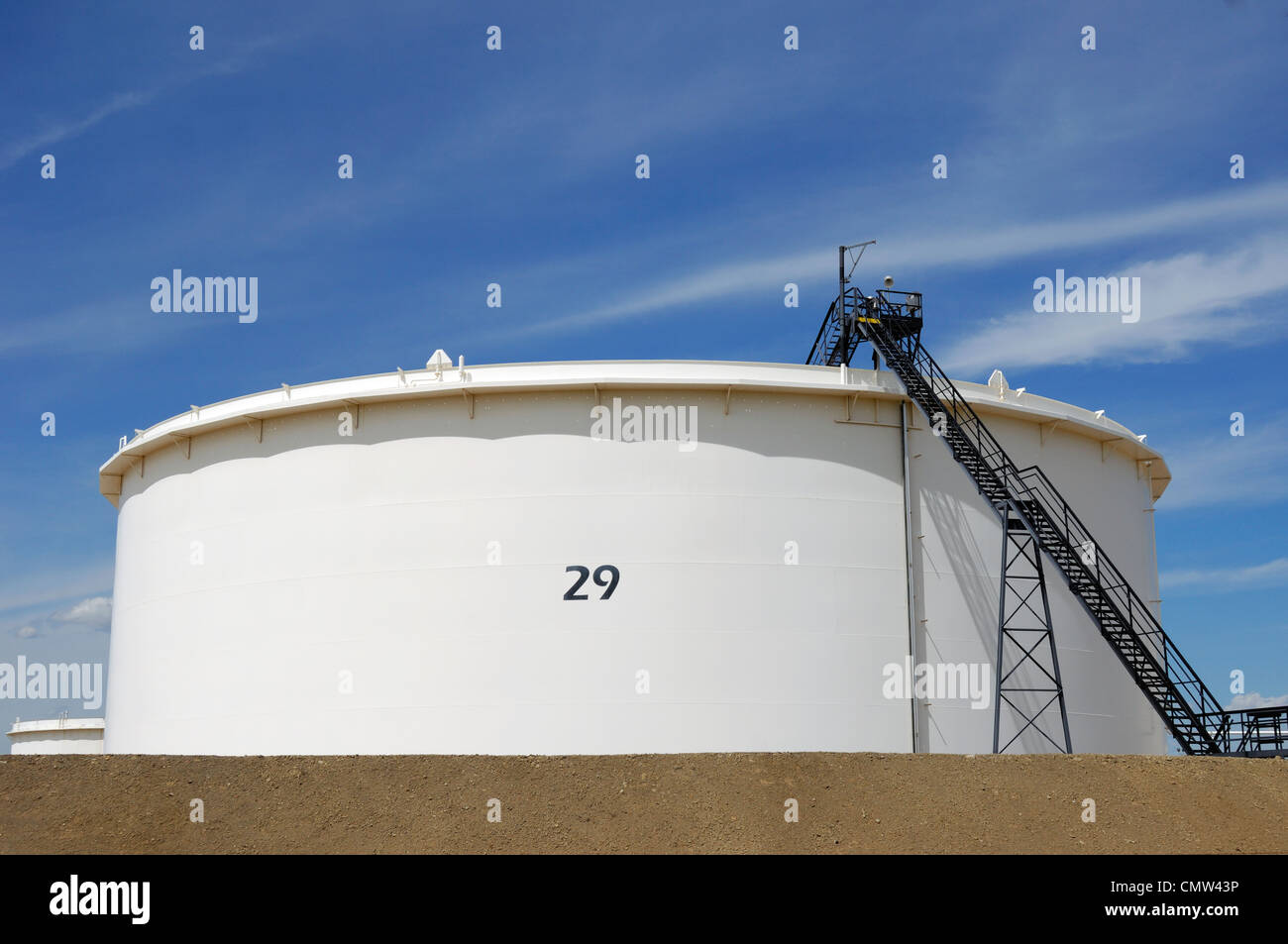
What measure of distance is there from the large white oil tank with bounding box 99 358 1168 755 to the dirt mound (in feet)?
15.9

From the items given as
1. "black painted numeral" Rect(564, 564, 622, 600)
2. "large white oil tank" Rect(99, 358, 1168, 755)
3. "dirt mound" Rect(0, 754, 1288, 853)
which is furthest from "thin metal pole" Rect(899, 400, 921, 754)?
"black painted numeral" Rect(564, 564, 622, 600)

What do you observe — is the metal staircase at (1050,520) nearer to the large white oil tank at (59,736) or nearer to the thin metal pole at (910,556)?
the thin metal pole at (910,556)

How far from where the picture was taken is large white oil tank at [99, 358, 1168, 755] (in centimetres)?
2134

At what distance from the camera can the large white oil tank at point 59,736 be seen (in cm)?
3947

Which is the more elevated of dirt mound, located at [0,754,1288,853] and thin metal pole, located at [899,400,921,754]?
thin metal pole, located at [899,400,921,754]

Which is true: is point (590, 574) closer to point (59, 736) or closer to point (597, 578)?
point (597, 578)

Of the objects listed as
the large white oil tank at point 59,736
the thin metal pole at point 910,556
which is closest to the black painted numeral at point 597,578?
the thin metal pole at point 910,556

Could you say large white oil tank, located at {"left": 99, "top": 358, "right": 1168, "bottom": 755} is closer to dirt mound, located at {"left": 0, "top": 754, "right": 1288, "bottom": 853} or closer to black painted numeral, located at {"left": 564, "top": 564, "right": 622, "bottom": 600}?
black painted numeral, located at {"left": 564, "top": 564, "right": 622, "bottom": 600}

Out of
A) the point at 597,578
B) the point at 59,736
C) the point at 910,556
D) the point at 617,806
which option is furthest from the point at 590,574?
the point at 59,736

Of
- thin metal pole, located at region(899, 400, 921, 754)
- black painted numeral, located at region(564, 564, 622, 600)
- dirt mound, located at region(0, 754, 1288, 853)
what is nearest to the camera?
dirt mound, located at region(0, 754, 1288, 853)

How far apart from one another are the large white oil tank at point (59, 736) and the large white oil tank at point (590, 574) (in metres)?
17.2
